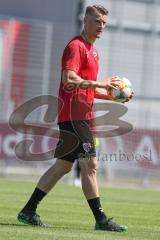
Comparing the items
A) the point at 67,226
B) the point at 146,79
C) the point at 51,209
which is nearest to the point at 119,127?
the point at 146,79

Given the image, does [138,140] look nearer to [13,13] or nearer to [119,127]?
[119,127]

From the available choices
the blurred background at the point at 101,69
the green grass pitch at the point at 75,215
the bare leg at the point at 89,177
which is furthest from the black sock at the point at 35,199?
the blurred background at the point at 101,69

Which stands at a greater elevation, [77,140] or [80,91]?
[80,91]

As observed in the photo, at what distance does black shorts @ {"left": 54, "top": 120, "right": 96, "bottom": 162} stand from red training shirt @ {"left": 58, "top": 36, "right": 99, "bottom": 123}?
0.23 ft

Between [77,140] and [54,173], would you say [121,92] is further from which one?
[54,173]

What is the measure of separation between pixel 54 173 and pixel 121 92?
110cm

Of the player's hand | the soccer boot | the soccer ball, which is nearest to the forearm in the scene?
the player's hand

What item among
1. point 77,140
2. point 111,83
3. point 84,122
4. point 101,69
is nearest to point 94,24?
point 111,83

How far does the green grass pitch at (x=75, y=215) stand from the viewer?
876 cm

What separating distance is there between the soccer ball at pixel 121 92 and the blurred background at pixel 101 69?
485 inches

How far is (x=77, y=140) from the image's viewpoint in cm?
952

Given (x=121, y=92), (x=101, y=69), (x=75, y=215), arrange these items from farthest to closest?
(x=101, y=69) → (x=75, y=215) → (x=121, y=92)

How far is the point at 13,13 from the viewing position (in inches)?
1193

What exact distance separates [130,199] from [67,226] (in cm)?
600
